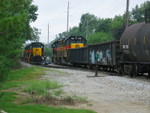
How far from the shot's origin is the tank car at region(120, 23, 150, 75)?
19688mm

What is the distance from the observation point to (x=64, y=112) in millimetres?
9133

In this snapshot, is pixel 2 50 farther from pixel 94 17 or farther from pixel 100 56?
pixel 94 17

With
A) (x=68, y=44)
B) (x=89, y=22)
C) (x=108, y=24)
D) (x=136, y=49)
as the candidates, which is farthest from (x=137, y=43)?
(x=89, y=22)

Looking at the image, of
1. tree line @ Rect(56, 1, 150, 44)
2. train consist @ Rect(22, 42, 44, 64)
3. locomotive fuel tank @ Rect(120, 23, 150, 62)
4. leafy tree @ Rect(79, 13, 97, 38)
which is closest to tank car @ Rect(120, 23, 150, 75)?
locomotive fuel tank @ Rect(120, 23, 150, 62)

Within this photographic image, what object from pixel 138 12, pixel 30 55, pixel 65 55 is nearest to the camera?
pixel 65 55

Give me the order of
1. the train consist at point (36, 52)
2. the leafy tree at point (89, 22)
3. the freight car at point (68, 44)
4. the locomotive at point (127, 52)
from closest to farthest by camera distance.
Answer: the locomotive at point (127, 52) → the freight car at point (68, 44) → the train consist at point (36, 52) → the leafy tree at point (89, 22)

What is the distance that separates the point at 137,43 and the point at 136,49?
0.41m

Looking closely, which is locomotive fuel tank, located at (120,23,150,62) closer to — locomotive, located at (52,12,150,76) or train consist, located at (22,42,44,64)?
locomotive, located at (52,12,150,76)

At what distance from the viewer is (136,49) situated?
2086cm

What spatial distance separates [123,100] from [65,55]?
3343cm

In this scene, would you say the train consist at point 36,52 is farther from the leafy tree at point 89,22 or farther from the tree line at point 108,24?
the leafy tree at point 89,22

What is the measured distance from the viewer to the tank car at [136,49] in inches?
775

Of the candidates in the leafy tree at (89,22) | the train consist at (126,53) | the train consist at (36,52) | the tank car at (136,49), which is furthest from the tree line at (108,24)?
the tank car at (136,49)

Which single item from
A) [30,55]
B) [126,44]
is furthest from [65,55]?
[126,44]
